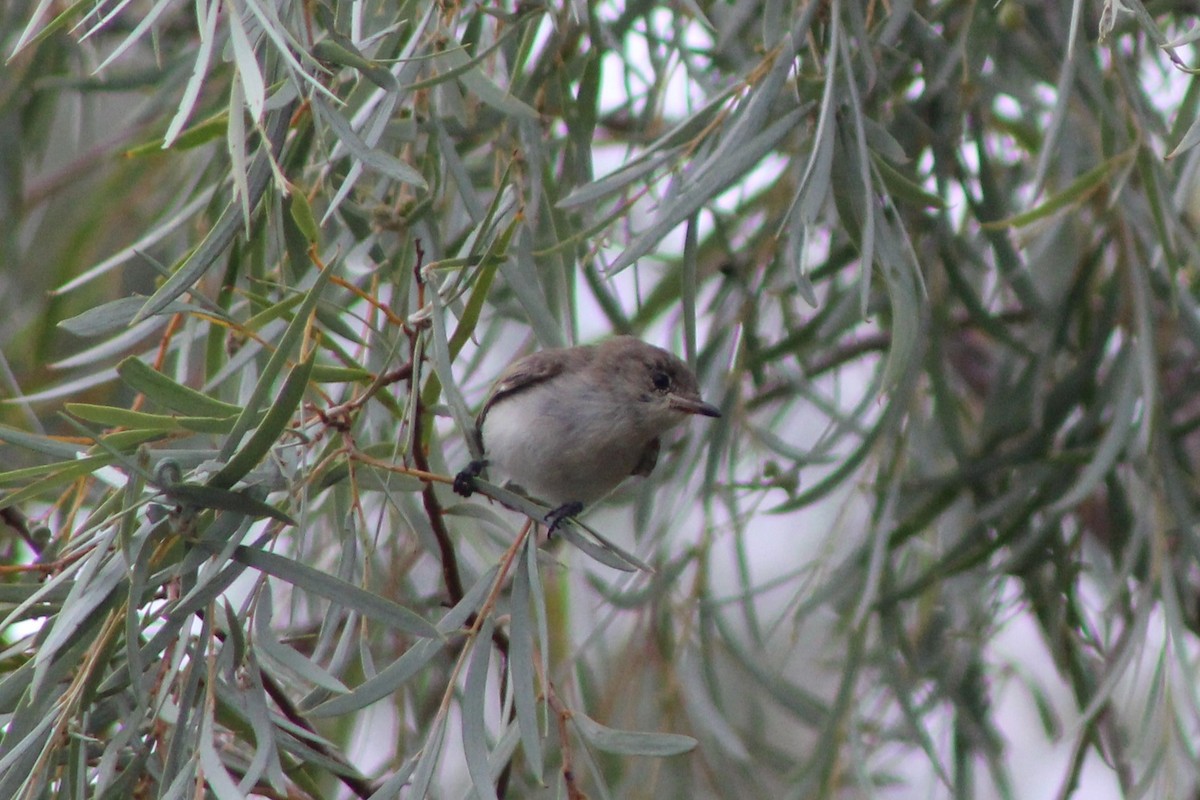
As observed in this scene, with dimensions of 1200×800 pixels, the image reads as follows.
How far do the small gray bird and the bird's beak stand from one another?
4 cm

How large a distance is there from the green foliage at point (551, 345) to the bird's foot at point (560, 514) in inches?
2.8

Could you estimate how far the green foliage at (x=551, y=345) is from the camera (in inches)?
61.6

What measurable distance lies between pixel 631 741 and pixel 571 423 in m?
1.24

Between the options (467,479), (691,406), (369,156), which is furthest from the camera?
(691,406)

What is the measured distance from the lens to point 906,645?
8.91 ft

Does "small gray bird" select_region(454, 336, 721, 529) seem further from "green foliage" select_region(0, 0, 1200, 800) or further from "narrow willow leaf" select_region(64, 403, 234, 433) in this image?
"narrow willow leaf" select_region(64, 403, 234, 433)

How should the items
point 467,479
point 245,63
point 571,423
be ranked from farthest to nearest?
1. point 571,423
2. point 467,479
3. point 245,63

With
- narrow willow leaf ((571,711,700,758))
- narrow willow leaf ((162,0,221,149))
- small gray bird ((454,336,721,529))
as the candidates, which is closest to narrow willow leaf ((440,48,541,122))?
narrow willow leaf ((162,0,221,149))

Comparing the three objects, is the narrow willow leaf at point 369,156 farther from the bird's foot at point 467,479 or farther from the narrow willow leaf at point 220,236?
the bird's foot at point 467,479

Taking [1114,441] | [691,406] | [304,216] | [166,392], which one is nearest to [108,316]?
[166,392]

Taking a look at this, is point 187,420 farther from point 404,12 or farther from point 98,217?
point 98,217

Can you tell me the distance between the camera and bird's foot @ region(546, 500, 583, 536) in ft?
6.82

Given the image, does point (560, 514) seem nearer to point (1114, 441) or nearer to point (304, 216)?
point (304, 216)

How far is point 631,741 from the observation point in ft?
5.59
